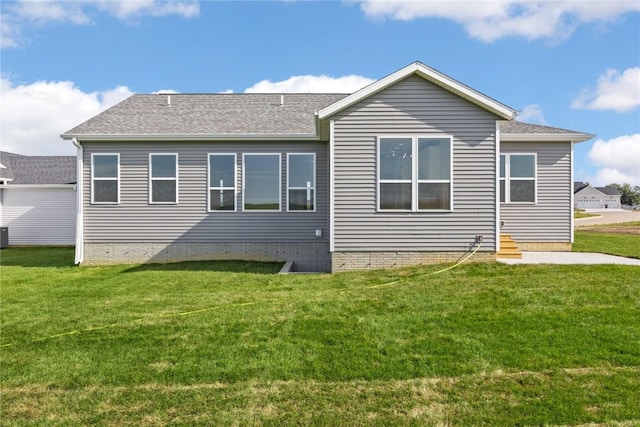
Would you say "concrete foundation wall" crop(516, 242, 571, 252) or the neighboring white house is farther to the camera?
the neighboring white house

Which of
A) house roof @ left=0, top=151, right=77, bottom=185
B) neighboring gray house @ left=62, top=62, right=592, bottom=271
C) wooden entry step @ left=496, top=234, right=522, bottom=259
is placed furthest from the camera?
house roof @ left=0, top=151, right=77, bottom=185

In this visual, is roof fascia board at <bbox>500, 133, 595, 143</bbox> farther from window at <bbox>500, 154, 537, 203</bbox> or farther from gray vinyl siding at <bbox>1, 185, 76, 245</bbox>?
gray vinyl siding at <bbox>1, 185, 76, 245</bbox>

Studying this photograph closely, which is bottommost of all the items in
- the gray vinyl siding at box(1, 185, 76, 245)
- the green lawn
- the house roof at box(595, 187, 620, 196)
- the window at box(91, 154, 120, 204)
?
the green lawn

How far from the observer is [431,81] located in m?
8.66

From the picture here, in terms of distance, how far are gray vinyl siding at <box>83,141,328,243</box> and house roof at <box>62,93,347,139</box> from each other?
0.32m

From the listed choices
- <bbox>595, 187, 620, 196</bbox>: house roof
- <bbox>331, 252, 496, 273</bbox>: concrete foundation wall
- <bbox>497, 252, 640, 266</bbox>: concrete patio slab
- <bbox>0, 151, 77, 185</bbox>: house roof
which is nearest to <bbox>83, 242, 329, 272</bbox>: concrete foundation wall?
<bbox>331, 252, 496, 273</bbox>: concrete foundation wall

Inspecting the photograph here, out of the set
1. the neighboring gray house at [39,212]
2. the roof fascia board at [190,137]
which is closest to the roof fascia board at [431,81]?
the roof fascia board at [190,137]

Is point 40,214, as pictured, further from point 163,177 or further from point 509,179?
point 509,179

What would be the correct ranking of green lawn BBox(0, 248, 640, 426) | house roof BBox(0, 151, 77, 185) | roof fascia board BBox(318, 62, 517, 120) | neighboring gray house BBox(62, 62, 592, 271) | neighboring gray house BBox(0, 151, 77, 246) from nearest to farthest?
1. green lawn BBox(0, 248, 640, 426)
2. roof fascia board BBox(318, 62, 517, 120)
3. neighboring gray house BBox(62, 62, 592, 271)
4. neighboring gray house BBox(0, 151, 77, 246)
5. house roof BBox(0, 151, 77, 185)

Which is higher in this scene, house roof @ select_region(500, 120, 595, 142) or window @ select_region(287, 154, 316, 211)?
house roof @ select_region(500, 120, 595, 142)

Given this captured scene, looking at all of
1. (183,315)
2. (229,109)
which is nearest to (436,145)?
(183,315)

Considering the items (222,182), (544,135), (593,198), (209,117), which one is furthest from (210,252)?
(593,198)

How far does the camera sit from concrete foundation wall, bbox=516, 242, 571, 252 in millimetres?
11383

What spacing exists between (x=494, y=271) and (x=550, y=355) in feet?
13.3
